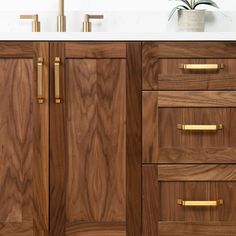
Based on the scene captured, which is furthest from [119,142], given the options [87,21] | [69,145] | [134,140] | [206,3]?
[206,3]

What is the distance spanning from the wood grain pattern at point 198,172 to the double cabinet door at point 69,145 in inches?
4.1

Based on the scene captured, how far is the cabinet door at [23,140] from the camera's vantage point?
191cm

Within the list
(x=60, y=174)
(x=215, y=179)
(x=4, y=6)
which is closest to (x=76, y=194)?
(x=60, y=174)

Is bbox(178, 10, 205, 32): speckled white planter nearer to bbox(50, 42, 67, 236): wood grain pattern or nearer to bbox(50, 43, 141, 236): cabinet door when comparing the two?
bbox(50, 43, 141, 236): cabinet door

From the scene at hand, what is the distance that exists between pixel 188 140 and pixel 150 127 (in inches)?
5.4

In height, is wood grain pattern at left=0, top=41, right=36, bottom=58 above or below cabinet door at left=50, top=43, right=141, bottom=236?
above

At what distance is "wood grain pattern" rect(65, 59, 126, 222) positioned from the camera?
6.28 feet

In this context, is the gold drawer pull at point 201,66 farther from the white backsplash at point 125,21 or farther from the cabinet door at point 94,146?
the white backsplash at point 125,21

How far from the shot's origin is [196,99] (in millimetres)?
1909

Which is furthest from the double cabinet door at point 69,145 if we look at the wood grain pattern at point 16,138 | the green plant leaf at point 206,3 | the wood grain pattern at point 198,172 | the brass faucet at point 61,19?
the green plant leaf at point 206,3

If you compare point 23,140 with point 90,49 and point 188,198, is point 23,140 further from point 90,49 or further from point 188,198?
point 188,198

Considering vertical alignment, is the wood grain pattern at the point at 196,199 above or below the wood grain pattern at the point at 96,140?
below

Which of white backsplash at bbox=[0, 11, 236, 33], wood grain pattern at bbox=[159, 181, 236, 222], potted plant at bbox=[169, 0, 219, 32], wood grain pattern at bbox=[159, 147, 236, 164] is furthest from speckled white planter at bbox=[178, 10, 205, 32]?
wood grain pattern at bbox=[159, 181, 236, 222]

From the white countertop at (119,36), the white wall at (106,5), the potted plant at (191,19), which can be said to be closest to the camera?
the white countertop at (119,36)
